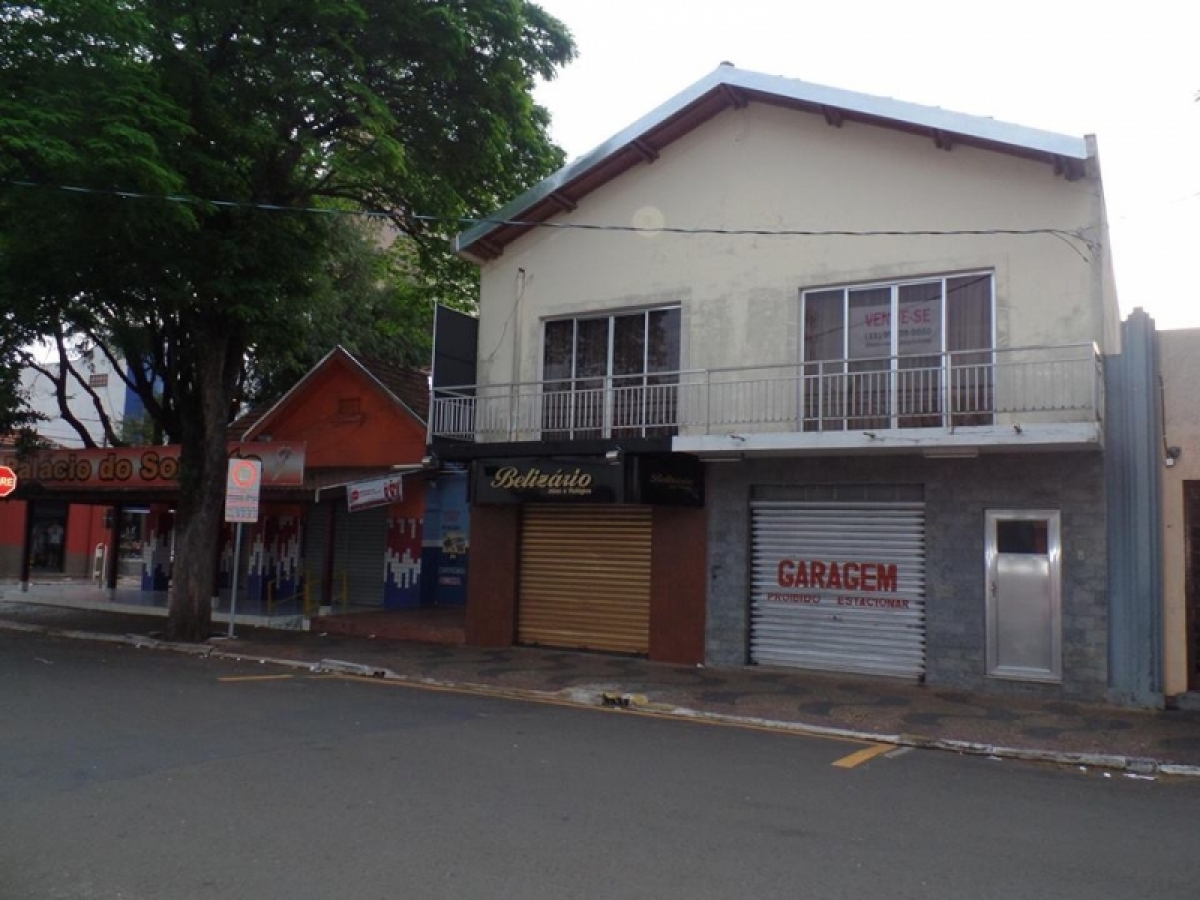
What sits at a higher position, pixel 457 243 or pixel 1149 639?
pixel 457 243

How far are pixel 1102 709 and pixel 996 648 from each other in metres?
Answer: 1.40

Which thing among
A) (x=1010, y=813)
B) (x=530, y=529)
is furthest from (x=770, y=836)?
(x=530, y=529)

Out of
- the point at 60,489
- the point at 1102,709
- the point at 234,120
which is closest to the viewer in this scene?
the point at 1102,709

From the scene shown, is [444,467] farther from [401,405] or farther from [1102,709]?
[1102,709]

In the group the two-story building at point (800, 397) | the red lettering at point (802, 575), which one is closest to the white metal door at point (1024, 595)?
the two-story building at point (800, 397)

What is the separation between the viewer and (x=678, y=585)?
1506 cm

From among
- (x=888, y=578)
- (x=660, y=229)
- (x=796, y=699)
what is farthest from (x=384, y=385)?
(x=796, y=699)

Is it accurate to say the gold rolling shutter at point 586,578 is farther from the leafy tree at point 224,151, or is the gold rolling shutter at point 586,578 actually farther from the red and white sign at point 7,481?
the red and white sign at point 7,481

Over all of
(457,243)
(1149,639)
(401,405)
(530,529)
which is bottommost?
(1149,639)

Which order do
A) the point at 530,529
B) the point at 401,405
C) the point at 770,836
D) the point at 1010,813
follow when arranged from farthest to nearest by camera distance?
the point at 401,405, the point at 530,529, the point at 1010,813, the point at 770,836

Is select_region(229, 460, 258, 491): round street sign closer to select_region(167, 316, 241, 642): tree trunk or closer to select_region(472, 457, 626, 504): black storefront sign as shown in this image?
select_region(167, 316, 241, 642): tree trunk

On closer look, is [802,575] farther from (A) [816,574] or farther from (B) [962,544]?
(B) [962,544]

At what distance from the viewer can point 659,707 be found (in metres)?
11.8

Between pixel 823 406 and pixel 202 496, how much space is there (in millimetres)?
10825
